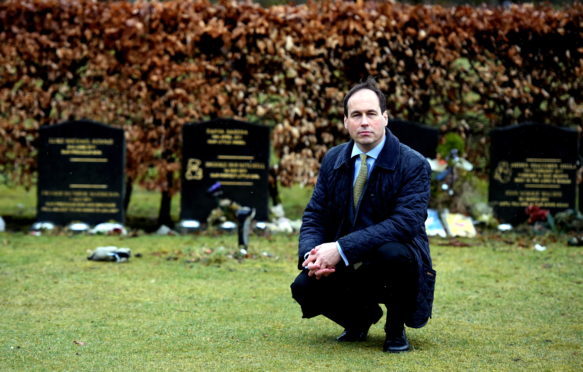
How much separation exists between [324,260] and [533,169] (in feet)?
21.5

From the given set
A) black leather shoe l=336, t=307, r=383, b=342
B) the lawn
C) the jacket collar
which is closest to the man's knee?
the lawn

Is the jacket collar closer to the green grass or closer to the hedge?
the green grass

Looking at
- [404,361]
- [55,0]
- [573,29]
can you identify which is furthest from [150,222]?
[404,361]

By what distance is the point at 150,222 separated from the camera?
11547mm

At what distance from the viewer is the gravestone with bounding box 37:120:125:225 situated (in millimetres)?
10367

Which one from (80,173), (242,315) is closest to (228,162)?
(80,173)

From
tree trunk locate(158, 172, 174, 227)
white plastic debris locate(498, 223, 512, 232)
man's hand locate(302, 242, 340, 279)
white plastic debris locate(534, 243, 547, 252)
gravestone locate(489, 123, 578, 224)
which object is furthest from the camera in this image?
tree trunk locate(158, 172, 174, 227)

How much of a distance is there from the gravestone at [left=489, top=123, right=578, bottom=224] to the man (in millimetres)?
5878

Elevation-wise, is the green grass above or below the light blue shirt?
below

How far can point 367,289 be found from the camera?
16.3 feet

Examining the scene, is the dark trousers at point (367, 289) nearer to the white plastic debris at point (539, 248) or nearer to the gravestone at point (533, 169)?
the white plastic debris at point (539, 248)

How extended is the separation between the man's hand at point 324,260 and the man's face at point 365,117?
69cm

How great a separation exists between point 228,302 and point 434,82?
5.67 meters

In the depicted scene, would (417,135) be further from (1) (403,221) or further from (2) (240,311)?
(1) (403,221)
